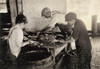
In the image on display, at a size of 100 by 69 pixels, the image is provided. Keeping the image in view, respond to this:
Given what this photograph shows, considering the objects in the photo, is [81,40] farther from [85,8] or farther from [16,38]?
[16,38]

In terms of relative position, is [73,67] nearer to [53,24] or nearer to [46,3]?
[53,24]

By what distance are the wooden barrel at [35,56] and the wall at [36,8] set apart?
1.11m

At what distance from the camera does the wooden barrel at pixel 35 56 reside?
337 cm

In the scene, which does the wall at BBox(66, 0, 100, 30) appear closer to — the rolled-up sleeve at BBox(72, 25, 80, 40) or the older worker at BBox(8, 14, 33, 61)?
the rolled-up sleeve at BBox(72, 25, 80, 40)

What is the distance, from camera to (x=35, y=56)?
3.69m

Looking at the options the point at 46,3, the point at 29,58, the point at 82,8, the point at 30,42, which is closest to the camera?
the point at 29,58

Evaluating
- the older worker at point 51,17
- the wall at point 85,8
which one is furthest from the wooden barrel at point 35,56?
the wall at point 85,8

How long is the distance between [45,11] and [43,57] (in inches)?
61.9

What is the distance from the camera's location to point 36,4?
482cm

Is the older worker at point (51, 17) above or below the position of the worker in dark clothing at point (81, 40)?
above

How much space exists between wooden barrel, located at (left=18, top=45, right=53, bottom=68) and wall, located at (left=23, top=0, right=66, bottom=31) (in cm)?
111

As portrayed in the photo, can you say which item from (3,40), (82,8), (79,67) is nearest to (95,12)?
(82,8)

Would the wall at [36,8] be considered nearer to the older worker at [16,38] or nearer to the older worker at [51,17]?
the older worker at [51,17]

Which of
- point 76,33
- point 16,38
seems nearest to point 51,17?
point 76,33
